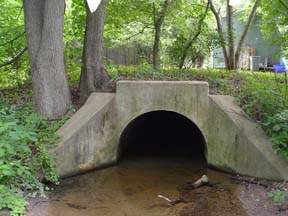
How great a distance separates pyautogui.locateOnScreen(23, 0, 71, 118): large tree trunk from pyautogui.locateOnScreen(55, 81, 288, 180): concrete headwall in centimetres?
61

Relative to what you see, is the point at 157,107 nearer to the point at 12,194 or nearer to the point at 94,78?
the point at 94,78

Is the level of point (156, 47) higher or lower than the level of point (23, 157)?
higher

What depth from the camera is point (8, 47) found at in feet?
31.2

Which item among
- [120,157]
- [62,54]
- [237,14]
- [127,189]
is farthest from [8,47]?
[237,14]

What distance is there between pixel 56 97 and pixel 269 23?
18.0 feet

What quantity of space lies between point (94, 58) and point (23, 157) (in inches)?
119

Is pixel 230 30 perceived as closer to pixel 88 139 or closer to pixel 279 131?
pixel 279 131

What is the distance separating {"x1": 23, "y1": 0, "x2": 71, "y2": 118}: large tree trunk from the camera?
23.5 feet

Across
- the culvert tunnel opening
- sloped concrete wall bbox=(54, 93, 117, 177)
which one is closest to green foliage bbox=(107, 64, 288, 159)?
the culvert tunnel opening

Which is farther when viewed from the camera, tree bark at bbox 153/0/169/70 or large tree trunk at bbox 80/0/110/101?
tree bark at bbox 153/0/169/70

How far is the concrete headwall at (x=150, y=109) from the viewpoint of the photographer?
6374 millimetres

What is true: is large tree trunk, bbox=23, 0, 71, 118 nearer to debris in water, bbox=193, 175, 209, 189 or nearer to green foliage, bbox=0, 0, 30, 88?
green foliage, bbox=0, 0, 30, 88

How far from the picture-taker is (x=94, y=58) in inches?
319

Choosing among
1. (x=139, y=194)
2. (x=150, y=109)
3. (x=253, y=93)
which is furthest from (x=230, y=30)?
(x=139, y=194)
